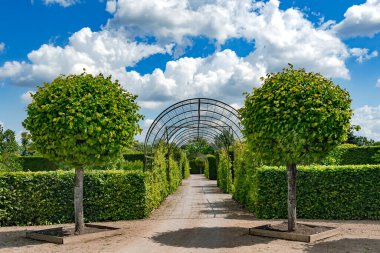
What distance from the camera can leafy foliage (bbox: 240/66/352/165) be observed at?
8.79 metres

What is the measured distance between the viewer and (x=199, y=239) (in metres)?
9.20

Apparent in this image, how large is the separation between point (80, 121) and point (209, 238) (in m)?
3.90

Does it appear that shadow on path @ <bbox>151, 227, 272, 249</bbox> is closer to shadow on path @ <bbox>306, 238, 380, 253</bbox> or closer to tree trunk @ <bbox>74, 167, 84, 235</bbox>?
shadow on path @ <bbox>306, 238, 380, 253</bbox>

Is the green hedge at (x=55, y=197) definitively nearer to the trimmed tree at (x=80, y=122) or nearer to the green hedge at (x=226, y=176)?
the trimmed tree at (x=80, y=122)

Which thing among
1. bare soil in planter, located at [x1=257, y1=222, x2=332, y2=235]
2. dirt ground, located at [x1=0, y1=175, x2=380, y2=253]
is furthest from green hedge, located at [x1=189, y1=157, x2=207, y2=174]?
bare soil in planter, located at [x1=257, y1=222, x2=332, y2=235]

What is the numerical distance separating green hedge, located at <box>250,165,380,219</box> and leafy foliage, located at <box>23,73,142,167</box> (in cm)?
517

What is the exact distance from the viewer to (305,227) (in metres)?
9.90

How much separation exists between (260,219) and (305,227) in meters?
2.48

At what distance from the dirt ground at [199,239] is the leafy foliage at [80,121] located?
2004mm

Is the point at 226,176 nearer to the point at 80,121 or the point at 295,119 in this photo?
the point at 295,119

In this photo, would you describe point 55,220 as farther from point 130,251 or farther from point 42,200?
point 130,251

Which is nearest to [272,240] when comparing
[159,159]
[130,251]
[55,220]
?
[130,251]

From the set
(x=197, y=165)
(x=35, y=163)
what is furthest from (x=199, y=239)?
(x=197, y=165)

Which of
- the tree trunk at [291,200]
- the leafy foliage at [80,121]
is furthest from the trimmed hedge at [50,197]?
the tree trunk at [291,200]
